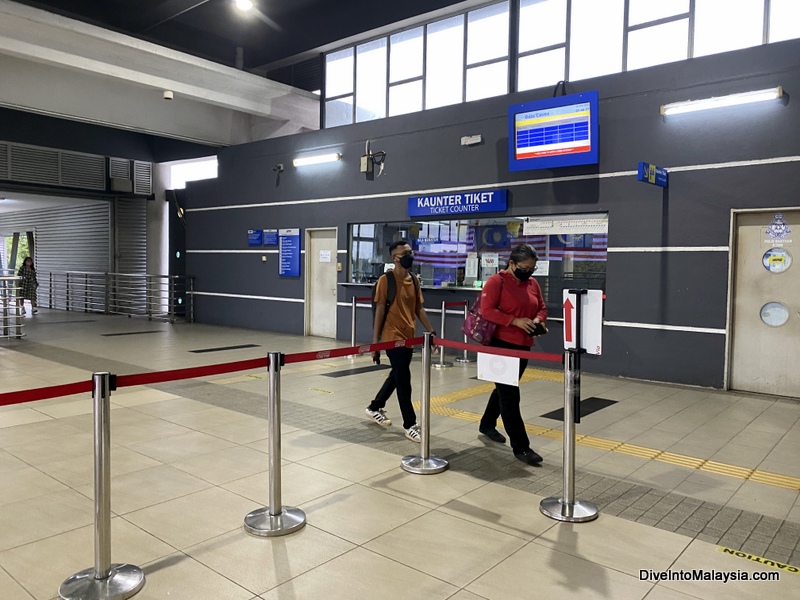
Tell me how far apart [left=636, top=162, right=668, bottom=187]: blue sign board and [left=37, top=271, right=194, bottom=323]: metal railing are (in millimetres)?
10716

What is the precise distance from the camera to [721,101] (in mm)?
6984

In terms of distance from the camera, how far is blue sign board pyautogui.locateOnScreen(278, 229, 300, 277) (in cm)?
1209

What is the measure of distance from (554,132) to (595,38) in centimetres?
209

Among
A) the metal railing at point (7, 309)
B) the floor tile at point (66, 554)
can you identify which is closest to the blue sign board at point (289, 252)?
the metal railing at point (7, 309)

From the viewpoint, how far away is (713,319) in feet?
23.8

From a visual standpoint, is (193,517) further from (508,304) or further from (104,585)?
(508,304)

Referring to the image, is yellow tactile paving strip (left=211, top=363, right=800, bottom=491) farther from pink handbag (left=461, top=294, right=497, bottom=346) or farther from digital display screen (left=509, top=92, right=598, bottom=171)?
digital display screen (left=509, top=92, right=598, bottom=171)

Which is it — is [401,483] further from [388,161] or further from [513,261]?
[388,161]

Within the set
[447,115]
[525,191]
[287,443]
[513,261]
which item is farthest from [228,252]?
[513,261]

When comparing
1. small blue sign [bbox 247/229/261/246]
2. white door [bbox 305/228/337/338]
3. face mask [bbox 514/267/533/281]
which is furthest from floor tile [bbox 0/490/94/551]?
small blue sign [bbox 247/229/261/246]

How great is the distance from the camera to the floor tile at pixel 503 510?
335cm

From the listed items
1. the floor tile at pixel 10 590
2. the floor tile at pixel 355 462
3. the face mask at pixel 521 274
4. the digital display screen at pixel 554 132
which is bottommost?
the floor tile at pixel 355 462

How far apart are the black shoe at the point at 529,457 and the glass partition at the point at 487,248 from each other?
14.4 ft

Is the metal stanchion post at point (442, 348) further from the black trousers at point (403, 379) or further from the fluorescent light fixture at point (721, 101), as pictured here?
the fluorescent light fixture at point (721, 101)
